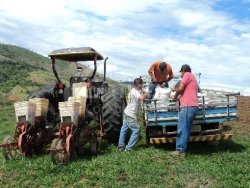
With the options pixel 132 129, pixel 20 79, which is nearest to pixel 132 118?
pixel 132 129

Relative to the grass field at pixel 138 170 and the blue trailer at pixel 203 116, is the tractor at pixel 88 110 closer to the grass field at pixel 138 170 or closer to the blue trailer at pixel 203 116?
the grass field at pixel 138 170

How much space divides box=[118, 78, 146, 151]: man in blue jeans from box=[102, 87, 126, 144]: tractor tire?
213 millimetres

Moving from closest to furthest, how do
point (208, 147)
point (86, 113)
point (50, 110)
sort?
point (86, 113) < point (208, 147) < point (50, 110)

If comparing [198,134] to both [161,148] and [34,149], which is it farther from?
[34,149]

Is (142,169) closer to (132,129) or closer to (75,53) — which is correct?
(132,129)

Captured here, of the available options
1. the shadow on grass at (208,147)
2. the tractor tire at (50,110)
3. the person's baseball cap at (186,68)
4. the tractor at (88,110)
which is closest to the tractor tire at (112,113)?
the tractor at (88,110)

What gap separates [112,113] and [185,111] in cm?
183

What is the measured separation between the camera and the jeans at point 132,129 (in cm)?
998

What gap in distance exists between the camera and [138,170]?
7.89 m

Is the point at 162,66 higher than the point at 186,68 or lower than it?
higher

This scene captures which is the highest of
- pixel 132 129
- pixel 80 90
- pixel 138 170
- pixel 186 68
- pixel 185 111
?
pixel 186 68

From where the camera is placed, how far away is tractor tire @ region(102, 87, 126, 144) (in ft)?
33.4

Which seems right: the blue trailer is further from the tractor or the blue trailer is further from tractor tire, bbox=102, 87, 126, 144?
the tractor

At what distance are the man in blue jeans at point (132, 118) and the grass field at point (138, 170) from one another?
0.98 ft
